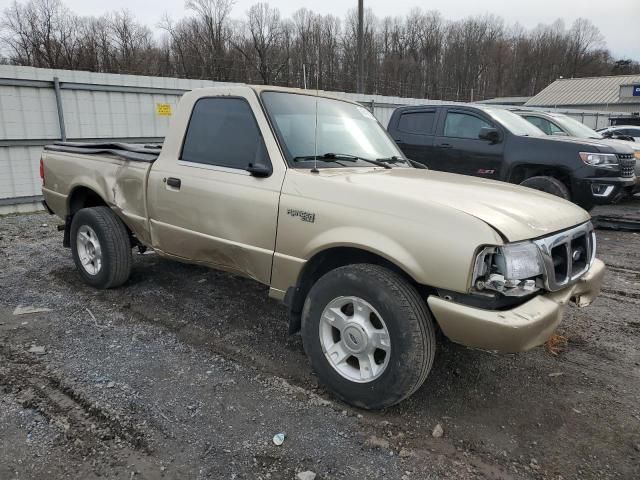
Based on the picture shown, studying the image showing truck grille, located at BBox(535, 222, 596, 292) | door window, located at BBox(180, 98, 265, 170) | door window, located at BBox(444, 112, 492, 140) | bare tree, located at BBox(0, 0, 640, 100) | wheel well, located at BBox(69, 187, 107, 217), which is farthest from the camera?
bare tree, located at BBox(0, 0, 640, 100)

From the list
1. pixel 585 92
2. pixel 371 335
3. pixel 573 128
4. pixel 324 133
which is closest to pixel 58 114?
pixel 324 133

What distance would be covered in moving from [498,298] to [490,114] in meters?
6.14

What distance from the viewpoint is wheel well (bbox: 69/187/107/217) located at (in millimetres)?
4930

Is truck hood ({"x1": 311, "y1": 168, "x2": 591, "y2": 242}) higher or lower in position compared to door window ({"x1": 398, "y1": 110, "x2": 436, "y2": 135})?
lower

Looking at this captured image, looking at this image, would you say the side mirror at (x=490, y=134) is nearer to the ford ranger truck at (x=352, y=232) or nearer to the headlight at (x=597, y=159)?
the headlight at (x=597, y=159)

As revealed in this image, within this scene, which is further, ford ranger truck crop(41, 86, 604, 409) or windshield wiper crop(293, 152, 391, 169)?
windshield wiper crop(293, 152, 391, 169)

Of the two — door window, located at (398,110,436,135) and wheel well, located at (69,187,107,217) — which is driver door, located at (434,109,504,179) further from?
wheel well, located at (69,187,107,217)

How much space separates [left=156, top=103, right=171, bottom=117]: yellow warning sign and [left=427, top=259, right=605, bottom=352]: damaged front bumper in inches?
385

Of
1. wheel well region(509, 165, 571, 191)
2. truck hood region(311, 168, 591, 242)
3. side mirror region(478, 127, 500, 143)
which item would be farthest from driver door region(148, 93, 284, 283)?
wheel well region(509, 165, 571, 191)

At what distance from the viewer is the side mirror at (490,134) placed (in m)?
7.32

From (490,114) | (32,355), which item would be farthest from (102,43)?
(32,355)

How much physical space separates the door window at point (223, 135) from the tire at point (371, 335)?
1116mm

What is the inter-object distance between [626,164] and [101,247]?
7681 millimetres

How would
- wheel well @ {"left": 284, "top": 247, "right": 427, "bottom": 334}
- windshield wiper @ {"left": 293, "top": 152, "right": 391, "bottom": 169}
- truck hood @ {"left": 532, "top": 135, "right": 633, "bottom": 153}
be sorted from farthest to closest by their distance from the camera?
truck hood @ {"left": 532, "top": 135, "right": 633, "bottom": 153}
windshield wiper @ {"left": 293, "top": 152, "right": 391, "bottom": 169}
wheel well @ {"left": 284, "top": 247, "right": 427, "bottom": 334}
